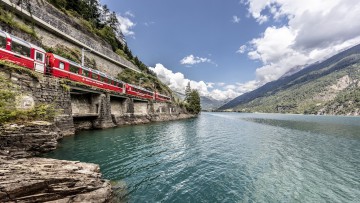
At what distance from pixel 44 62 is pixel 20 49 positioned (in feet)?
8.81

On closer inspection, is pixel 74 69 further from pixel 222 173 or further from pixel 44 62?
pixel 222 173

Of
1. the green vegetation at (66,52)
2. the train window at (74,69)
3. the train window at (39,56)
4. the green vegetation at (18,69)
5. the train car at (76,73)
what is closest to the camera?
the green vegetation at (18,69)

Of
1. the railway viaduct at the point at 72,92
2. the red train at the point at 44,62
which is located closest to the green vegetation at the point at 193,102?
the railway viaduct at the point at 72,92

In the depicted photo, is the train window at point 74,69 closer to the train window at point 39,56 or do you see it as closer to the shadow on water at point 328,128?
the train window at point 39,56

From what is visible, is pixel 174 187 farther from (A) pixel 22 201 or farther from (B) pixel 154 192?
(A) pixel 22 201

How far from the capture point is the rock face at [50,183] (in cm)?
531

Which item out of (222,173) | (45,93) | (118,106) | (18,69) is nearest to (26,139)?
(18,69)

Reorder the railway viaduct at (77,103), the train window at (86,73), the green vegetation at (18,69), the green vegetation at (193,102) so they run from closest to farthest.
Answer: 1. the green vegetation at (18,69)
2. the railway viaduct at (77,103)
3. the train window at (86,73)
4. the green vegetation at (193,102)

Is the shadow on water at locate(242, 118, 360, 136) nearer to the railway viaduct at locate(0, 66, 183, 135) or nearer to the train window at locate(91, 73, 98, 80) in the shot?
the railway viaduct at locate(0, 66, 183, 135)

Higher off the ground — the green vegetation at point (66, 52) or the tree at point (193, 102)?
the green vegetation at point (66, 52)

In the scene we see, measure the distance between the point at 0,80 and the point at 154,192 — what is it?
36.4 ft

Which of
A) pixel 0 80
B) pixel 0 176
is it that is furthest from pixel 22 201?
pixel 0 80

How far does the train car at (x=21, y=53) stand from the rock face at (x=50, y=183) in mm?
14779

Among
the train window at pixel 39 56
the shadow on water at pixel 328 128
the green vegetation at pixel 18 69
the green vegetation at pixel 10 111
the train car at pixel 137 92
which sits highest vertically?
the train window at pixel 39 56
